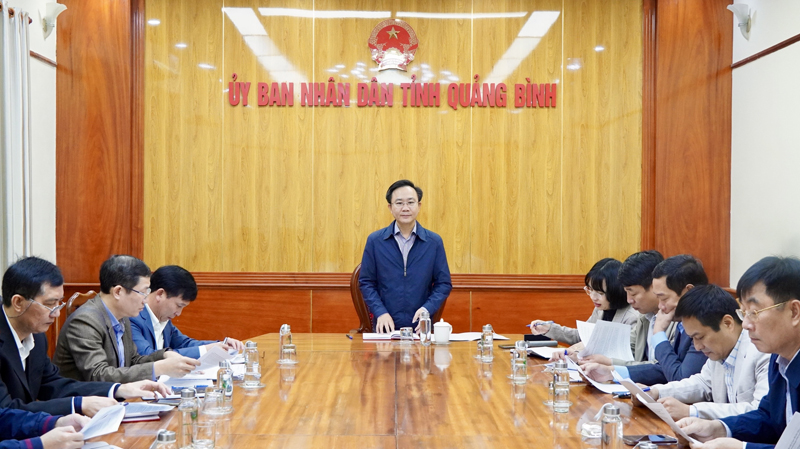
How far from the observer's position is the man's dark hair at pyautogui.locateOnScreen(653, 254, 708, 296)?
3.07m

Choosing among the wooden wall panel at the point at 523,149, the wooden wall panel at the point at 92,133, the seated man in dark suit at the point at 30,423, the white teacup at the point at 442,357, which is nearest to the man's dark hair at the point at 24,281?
the seated man in dark suit at the point at 30,423

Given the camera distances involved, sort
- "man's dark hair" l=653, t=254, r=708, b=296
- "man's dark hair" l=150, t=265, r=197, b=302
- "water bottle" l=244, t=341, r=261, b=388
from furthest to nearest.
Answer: "man's dark hair" l=150, t=265, r=197, b=302
"man's dark hair" l=653, t=254, r=708, b=296
"water bottle" l=244, t=341, r=261, b=388

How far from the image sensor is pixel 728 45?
18.5ft

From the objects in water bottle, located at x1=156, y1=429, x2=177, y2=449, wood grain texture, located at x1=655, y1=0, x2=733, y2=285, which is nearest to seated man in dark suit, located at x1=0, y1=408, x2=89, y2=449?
water bottle, located at x1=156, y1=429, x2=177, y2=449

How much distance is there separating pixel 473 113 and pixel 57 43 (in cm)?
329

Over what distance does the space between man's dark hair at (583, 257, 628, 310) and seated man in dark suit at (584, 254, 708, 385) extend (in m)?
0.47

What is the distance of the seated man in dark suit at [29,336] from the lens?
2449 millimetres

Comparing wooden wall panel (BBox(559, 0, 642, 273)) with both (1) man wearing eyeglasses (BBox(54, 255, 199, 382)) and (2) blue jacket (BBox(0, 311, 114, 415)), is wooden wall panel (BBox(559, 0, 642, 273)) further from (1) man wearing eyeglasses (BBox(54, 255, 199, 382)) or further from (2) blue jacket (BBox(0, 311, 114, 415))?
(2) blue jacket (BBox(0, 311, 114, 415))

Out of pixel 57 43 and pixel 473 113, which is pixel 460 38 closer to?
pixel 473 113

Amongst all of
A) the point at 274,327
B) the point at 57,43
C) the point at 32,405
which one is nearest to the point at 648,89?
the point at 274,327

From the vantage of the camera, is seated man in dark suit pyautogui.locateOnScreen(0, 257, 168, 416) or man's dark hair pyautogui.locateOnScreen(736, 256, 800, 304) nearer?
man's dark hair pyautogui.locateOnScreen(736, 256, 800, 304)

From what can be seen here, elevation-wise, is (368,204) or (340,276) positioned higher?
(368,204)

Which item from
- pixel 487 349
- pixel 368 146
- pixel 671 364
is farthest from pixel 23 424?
pixel 368 146

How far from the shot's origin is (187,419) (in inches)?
77.7
